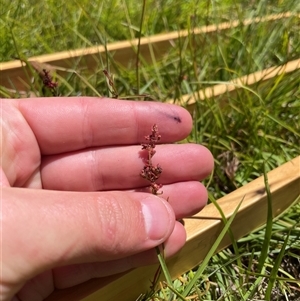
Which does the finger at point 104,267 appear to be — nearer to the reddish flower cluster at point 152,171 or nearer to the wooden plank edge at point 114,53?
the reddish flower cluster at point 152,171

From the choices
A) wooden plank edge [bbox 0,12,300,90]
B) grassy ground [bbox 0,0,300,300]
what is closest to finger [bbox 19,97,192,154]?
grassy ground [bbox 0,0,300,300]

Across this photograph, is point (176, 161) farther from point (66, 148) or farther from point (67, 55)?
point (67, 55)

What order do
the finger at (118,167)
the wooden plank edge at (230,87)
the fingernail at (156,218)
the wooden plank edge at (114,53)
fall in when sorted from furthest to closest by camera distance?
the wooden plank edge at (114,53), the wooden plank edge at (230,87), the finger at (118,167), the fingernail at (156,218)

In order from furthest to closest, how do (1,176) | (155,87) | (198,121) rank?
(155,87), (198,121), (1,176)

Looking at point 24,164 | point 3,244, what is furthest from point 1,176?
point 3,244

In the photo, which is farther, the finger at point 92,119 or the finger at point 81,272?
the finger at point 92,119

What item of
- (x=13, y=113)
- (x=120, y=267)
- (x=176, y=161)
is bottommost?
(x=120, y=267)

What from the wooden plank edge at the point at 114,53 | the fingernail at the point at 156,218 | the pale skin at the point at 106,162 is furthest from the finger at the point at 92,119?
the wooden plank edge at the point at 114,53
